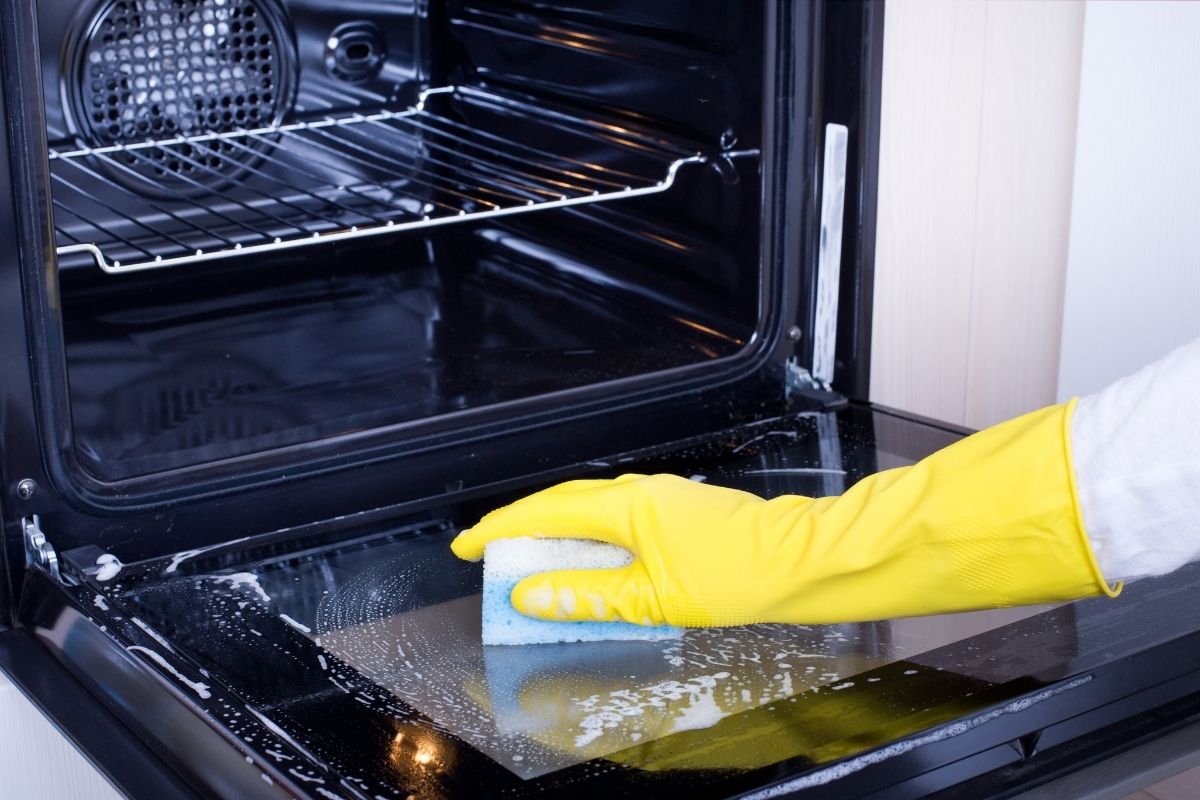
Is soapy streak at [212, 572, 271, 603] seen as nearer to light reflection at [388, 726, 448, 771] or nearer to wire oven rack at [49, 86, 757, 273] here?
light reflection at [388, 726, 448, 771]

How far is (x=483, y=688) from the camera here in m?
0.90

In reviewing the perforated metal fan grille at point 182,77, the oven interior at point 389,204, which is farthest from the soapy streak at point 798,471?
the perforated metal fan grille at point 182,77

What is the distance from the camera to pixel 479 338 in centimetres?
150

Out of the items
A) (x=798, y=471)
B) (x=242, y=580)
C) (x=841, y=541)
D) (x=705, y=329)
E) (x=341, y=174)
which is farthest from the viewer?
(x=341, y=174)

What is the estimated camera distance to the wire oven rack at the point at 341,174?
158 centimetres

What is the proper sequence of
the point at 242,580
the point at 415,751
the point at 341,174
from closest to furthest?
1. the point at 415,751
2. the point at 242,580
3. the point at 341,174

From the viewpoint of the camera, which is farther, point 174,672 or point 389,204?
point 389,204

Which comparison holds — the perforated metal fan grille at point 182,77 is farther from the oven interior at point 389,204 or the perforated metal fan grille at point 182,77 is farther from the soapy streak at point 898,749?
the soapy streak at point 898,749

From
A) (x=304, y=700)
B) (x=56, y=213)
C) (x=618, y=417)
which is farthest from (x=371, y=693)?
(x=56, y=213)

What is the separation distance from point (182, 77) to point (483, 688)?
39.8 inches

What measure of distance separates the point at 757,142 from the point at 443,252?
55cm

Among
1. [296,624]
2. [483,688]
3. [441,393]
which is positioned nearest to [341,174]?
[441,393]

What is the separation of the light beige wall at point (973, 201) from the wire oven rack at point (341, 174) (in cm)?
22

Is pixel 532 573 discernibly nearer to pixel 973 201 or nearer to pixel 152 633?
pixel 152 633
